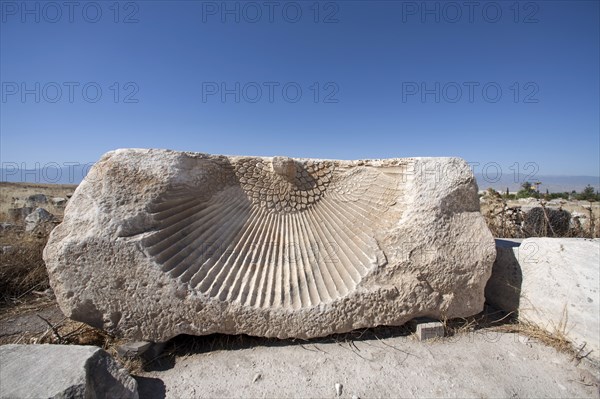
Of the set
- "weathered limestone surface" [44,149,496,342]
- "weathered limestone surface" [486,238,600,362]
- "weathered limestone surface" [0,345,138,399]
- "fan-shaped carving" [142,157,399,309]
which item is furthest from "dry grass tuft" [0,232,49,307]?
"weathered limestone surface" [486,238,600,362]

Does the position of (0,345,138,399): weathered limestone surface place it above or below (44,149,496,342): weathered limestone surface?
below

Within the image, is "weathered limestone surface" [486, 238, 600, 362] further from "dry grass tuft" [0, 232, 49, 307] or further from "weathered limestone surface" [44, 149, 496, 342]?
"dry grass tuft" [0, 232, 49, 307]

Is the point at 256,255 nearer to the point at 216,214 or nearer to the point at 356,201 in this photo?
the point at 216,214

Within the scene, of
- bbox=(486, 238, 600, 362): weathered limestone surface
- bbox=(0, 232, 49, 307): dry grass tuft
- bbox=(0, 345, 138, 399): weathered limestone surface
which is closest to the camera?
bbox=(0, 345, 138, 399): weathered limestone surface

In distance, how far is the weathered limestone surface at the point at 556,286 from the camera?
2.06 m

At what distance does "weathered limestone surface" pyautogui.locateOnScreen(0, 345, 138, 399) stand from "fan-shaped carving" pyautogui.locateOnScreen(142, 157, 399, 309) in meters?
0.66

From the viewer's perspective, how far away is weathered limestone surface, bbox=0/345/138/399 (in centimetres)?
142

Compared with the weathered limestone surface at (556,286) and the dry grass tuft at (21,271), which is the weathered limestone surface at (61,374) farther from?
the weathered limestone surface at (556,286)

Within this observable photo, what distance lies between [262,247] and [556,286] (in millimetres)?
2339

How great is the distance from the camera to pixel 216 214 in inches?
102

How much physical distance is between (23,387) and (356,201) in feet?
8.21

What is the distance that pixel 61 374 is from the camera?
1.52m

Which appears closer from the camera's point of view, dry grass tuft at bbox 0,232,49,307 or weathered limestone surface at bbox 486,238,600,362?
weathered limestone surface at bbox 486,238,600,362

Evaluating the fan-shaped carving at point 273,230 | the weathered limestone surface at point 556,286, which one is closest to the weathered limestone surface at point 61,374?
the fan-shaped carving at point 273,230
